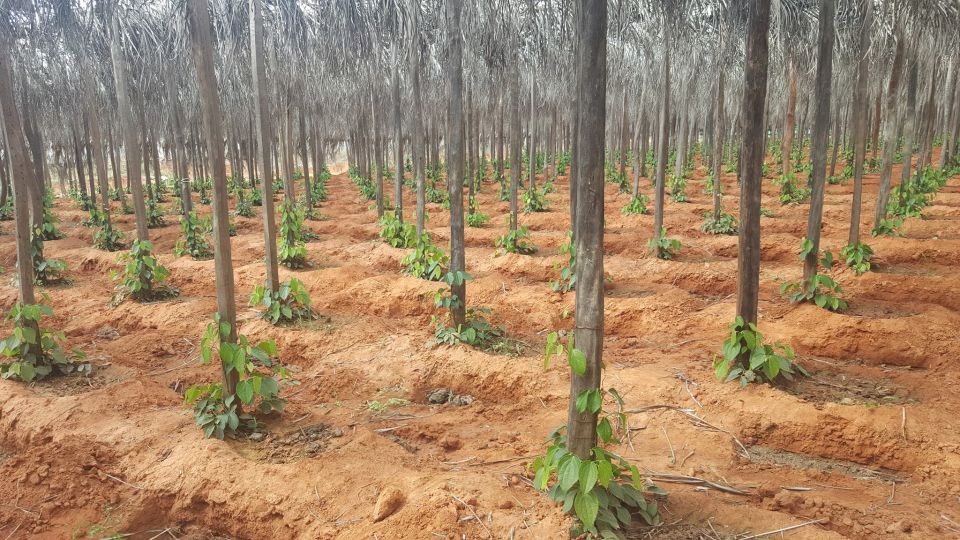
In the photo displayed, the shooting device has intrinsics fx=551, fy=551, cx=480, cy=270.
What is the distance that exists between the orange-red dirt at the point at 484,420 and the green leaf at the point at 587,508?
29 cm

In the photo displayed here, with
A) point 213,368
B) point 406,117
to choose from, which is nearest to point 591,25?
point 213,368

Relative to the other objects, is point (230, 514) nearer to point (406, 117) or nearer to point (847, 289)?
point (847, 289)

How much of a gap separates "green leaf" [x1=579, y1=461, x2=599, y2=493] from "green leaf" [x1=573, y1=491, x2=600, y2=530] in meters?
0.04

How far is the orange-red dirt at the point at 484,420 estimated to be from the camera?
11.8ft

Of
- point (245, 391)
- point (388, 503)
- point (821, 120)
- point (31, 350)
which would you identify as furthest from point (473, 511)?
point (821, 120)

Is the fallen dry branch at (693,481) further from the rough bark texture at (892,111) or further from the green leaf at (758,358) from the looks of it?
the rough bark texture at (892,111)

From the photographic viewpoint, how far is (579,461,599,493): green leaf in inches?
114

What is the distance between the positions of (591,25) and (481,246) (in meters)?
10.2

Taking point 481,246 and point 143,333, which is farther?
point 481,246

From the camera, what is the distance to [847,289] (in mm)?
7824

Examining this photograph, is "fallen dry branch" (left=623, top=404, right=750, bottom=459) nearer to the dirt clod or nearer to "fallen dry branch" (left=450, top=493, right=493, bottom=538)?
"fallen dry branch" (left=450, top=493, right=493, bottom=538)

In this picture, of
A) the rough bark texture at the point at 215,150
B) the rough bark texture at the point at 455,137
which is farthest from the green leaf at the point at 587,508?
the rough bark texture at the point at 455,137

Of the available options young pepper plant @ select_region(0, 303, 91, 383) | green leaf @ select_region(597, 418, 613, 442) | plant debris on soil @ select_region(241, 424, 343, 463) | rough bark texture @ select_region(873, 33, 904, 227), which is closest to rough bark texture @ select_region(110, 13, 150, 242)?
young pepper plant @ select_region(0, 303, 91, 383)

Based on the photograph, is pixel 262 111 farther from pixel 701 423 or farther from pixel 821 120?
pixel 821 120
